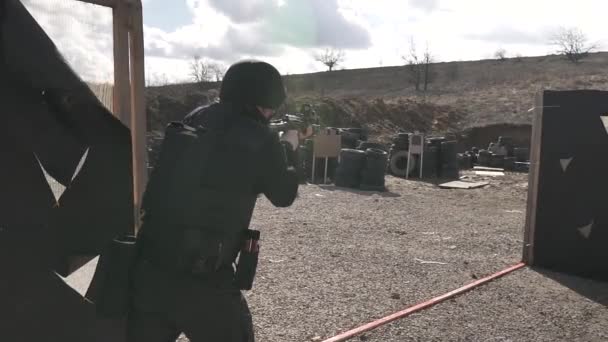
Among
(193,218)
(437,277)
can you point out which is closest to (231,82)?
(193,218)

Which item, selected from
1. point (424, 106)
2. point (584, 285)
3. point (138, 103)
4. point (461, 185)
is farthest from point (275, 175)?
point (424, 106)

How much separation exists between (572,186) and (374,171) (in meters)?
7.40

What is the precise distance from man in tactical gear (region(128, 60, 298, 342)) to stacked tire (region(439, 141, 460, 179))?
13961 mm

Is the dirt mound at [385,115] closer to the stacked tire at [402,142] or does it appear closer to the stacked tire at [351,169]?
the stacked tire at [402,142]

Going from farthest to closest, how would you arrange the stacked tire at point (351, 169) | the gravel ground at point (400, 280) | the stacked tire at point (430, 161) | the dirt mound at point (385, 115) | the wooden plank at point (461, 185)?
the dirt mound at point (385, 115), the stacked tire at point (430, 161), the wooden plank at point (461, 185), the stacked tire at point (351, 169), the gravel ground at point (400, 280)

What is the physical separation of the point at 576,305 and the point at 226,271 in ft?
12.1

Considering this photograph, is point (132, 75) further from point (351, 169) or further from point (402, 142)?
point (402, 142)

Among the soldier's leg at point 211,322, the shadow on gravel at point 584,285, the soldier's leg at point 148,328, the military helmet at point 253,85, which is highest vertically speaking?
the military helmet at point 253,85

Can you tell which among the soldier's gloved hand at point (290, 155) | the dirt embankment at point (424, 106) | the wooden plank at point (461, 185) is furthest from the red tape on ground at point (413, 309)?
the dirt embankment at point (424, 106)

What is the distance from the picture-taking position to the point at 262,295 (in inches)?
191

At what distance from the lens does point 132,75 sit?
3008 millimetres

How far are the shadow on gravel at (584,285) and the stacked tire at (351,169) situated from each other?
741 centimetres

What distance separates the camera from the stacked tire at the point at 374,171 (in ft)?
42.4

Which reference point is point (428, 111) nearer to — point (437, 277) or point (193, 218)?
point (437, 277)
